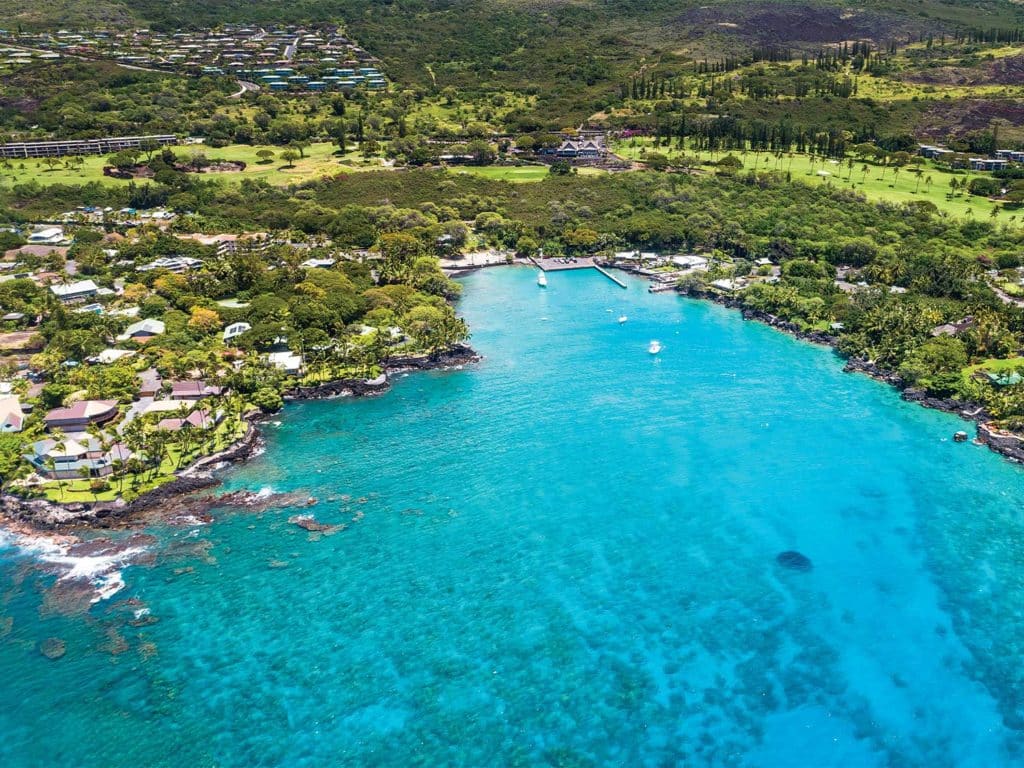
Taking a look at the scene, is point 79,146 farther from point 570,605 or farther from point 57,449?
point 570,605

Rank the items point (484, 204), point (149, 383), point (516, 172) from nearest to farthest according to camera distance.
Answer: point (149, 383)
point (484, 204)
point (516, 172)

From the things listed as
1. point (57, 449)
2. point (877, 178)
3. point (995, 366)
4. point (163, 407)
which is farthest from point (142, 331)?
point (877, 178)

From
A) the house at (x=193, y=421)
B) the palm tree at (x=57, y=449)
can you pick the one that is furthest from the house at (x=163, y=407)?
the palm tree at (x=57, y=449)

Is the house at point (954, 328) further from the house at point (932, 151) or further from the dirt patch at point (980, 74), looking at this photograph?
the dirt patch at point (980, 74)

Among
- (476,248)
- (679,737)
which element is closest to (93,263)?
(476,248)

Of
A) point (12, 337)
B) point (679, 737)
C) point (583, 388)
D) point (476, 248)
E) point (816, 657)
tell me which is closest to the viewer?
point (679, 737)

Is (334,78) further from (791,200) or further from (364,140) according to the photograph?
(791,200)
